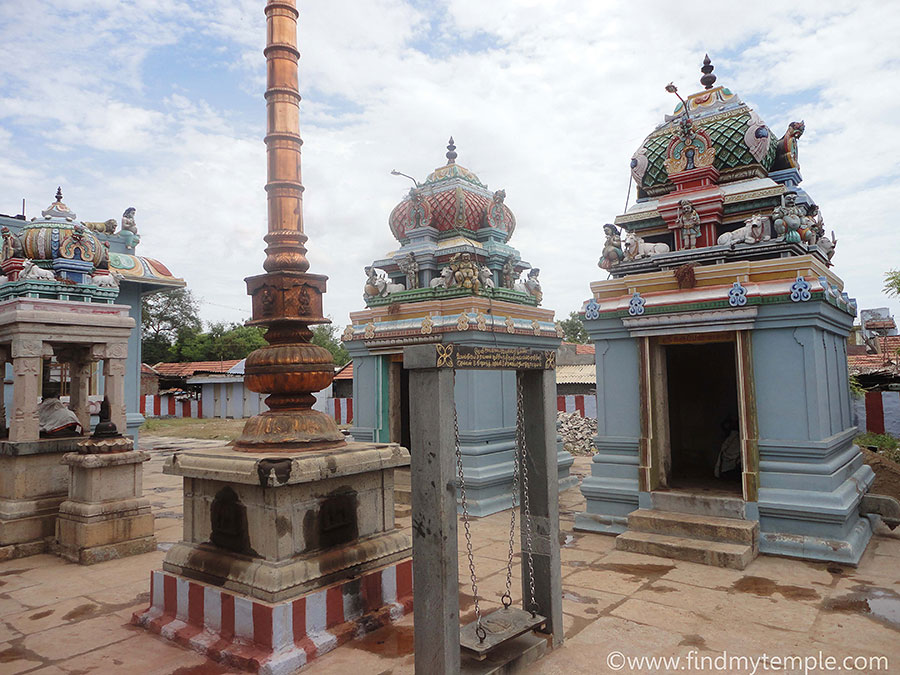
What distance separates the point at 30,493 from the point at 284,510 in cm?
470

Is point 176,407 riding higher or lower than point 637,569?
higher

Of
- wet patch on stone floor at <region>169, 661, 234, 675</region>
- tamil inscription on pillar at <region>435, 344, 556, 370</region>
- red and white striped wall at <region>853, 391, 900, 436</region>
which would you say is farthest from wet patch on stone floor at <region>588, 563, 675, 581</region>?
red and white striped wall at <region>853, 391, 900, 436</region>

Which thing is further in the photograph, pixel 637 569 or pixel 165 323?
pixel 165 323

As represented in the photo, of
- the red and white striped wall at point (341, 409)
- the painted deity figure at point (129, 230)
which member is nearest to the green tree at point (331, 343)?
the red and white striped wall at point (341, 409)

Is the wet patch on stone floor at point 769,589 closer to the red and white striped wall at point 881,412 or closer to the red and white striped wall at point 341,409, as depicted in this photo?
the red and white striped wall at point 881,412

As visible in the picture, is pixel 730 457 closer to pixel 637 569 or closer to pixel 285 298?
pixel 637 569

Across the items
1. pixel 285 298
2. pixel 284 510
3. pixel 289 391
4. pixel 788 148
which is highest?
pixel 788 148

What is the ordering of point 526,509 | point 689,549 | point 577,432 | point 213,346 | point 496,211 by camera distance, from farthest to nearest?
1. point 213,346
2. point 577,432
3. point 496,211
4. point 689,549
5. point 526,509

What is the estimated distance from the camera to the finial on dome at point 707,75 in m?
9.30

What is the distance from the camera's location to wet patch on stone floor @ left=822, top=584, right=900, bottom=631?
15.2 ft

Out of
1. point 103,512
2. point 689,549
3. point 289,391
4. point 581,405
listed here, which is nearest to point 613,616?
point 689,549

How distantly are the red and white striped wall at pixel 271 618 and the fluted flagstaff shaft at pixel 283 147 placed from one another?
2466 mm

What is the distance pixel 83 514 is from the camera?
645cm

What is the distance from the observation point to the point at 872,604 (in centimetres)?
495
